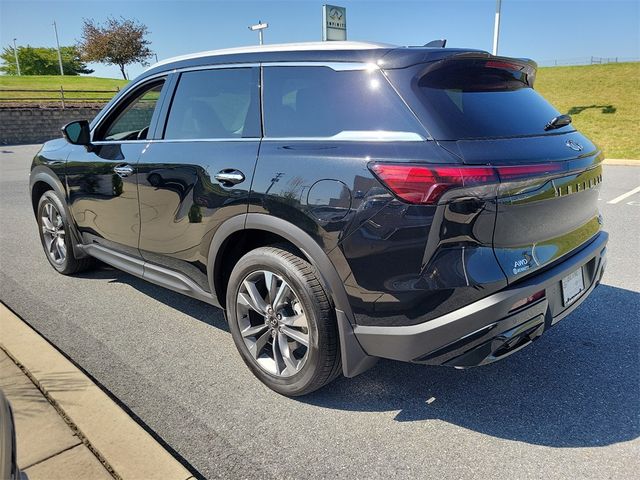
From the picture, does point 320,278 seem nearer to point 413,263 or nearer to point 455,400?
point 413,263

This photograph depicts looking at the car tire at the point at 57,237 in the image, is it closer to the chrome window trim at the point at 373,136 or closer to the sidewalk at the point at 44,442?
the sidewalk at the point at 44,442

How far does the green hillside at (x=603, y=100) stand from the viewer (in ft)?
50.8

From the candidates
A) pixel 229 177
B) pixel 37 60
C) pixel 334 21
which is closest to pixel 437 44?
pixel 229 177

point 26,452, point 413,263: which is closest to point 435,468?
point 413,263

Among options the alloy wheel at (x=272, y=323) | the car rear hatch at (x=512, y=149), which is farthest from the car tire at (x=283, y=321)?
the car rear hatch at (x=512, y=149)

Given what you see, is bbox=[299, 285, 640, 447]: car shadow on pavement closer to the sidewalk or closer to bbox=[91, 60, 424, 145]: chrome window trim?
the sidewalk

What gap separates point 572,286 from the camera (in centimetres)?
255

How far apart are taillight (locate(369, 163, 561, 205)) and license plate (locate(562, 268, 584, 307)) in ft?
2.26

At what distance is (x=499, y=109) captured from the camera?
8.19ft

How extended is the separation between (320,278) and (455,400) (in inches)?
40.5

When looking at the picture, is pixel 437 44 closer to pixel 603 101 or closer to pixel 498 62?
pixel 498 62

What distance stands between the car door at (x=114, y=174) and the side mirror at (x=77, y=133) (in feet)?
0.19

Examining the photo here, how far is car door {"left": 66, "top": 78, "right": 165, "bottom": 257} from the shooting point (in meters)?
3.54

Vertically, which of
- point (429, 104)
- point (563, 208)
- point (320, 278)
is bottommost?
point (320, 278)
